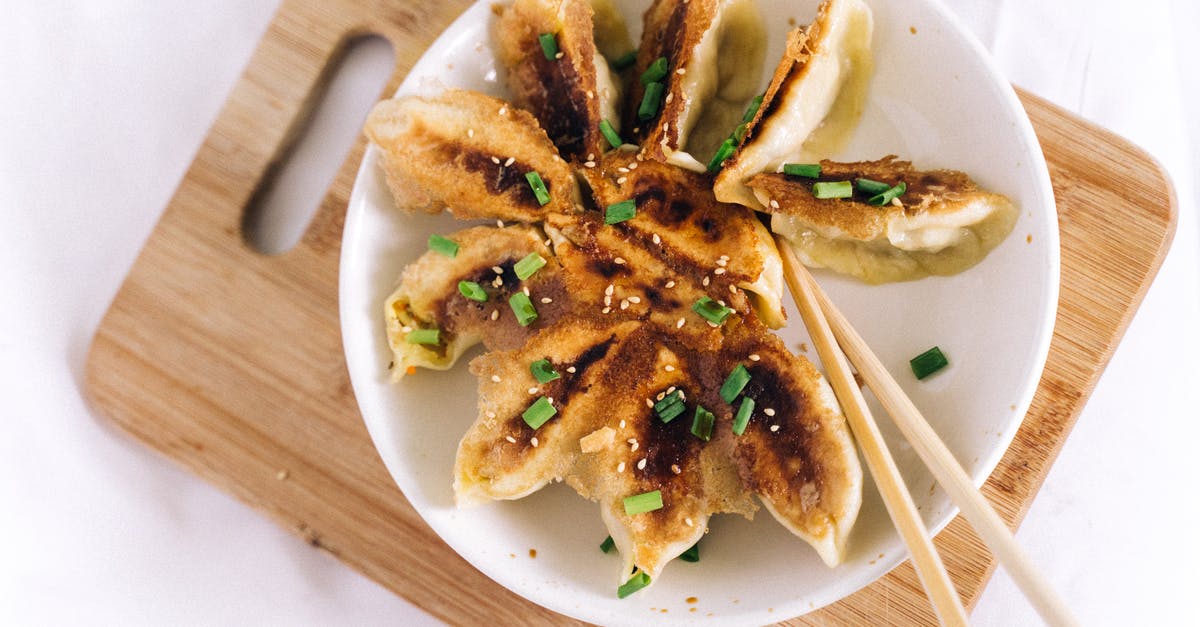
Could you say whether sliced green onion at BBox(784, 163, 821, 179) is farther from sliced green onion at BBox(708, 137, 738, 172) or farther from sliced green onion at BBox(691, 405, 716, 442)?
sliced green onion at BBox(691, 405, 716, 442)

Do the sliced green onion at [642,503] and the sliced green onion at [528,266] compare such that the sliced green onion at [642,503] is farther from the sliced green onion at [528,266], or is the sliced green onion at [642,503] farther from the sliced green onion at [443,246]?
the sliced green onion at [443,246]

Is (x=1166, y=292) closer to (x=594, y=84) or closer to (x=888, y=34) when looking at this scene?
(x=888, y=34)

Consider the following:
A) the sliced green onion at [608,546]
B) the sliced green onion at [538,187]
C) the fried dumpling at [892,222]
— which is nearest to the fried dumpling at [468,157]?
the sliced green onion at [538,187]

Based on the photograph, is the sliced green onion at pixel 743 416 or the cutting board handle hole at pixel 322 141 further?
the cutting board handle hole at pixel 322 141

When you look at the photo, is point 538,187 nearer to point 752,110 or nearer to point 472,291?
point 472,291

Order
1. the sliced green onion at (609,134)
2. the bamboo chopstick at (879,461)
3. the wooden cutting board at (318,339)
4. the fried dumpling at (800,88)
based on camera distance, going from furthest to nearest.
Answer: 1. the wooden cutting board at (318,339)
2. the sliced green onion at (609,134)
3. the fried dumpling at (800,88)
4. the bamboo chopstick at (879,461)

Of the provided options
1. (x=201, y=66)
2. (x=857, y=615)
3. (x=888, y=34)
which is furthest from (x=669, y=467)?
(x=201, y=66)

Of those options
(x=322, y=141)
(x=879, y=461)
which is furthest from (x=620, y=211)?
(x=322, y=141)
